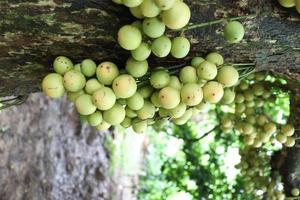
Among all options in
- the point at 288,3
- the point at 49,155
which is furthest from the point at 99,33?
the point at 49,155

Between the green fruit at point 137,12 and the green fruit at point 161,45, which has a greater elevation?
the green fruit at point 137,12

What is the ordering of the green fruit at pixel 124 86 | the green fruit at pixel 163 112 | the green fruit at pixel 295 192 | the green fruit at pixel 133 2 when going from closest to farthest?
the green fruit at pixel 133 2 < the green fruit at pixel 124 86 < the green fruit at pixel 163 112 < the green fruit at pixel 295 192

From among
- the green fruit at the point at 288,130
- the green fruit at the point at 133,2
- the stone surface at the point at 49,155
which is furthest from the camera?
the stone surface at the point at 49,155

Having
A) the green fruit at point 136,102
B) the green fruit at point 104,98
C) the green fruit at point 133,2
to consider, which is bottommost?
the green fruit at point 136,102

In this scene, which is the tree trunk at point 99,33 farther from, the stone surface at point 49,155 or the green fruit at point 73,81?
the stone surface at point 49,155

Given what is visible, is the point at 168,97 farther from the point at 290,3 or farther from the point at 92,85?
the point at 290,3

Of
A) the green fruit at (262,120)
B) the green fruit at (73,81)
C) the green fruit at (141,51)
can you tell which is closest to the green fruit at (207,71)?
the green fruit at (141,51)

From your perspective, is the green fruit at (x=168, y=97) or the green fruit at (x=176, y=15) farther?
the green fruit at (x=168, y=97)

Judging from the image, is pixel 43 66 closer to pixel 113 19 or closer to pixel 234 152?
pixel 113 19
